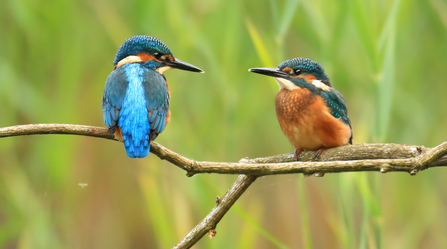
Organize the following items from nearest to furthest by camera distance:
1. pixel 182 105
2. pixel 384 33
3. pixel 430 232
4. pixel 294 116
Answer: pixel 384 33
pixel 294 116
pixel 182 105
pixel 430 232

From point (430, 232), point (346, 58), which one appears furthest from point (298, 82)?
point (430, 232)

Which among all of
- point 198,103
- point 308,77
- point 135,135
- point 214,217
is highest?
point 198,103

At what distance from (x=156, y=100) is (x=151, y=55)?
11.6 inches

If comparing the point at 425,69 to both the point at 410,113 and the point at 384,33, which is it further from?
the point at 384,33

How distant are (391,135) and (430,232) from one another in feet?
2.95

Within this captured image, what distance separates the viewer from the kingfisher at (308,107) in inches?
84.4

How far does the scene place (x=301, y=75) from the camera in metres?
2.26

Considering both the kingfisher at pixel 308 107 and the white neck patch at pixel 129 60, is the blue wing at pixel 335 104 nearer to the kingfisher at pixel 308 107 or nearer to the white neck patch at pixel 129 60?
the kingfisher at pixel 308 107

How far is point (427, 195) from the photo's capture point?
3061 mm

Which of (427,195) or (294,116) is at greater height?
(294,116)

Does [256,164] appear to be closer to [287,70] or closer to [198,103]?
[287,70]

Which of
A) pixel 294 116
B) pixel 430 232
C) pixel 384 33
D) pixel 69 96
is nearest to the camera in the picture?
pixel 384 33

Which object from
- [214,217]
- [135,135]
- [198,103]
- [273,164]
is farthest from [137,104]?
[198,103]

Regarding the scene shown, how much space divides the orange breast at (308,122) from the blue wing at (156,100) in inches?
27.4
